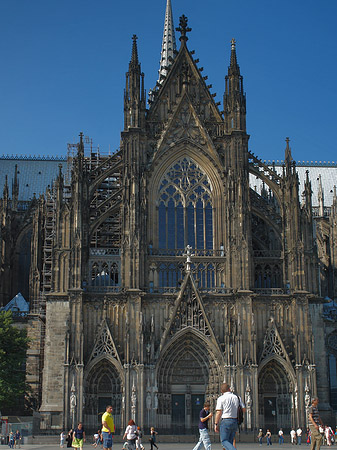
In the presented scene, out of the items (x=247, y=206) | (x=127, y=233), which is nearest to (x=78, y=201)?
(x=127, y=233)

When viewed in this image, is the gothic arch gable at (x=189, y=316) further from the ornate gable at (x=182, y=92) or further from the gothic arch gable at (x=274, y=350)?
the ornate gable at (x=182, y=92)

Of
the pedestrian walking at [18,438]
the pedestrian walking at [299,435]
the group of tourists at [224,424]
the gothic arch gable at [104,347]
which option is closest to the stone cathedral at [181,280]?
the gothic arch gable at [104,347]

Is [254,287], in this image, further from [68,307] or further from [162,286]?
[68,307]

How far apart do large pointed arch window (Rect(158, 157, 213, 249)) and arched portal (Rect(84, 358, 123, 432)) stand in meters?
9.36

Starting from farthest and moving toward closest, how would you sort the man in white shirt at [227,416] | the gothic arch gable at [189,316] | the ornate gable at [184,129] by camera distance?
the ornate gable at [184,129] → the gothic arch gable at [189,316] → the man in white shirt at [227,416]

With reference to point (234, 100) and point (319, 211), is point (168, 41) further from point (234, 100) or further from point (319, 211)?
point (319, 211)

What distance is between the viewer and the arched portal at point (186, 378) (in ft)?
161

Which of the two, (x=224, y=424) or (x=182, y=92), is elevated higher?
(x=182, y=92)

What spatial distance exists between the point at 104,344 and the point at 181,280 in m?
6.71

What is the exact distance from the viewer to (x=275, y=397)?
1962 inches

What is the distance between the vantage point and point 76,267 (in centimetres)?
4909

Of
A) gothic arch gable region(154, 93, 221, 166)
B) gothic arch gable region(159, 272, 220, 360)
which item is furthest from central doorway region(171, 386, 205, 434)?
gothic arch gable region(154, 93, 221, 166)

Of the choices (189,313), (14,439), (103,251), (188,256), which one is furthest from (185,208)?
(14,439)

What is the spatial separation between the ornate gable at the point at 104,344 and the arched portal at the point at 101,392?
0.51 metres
